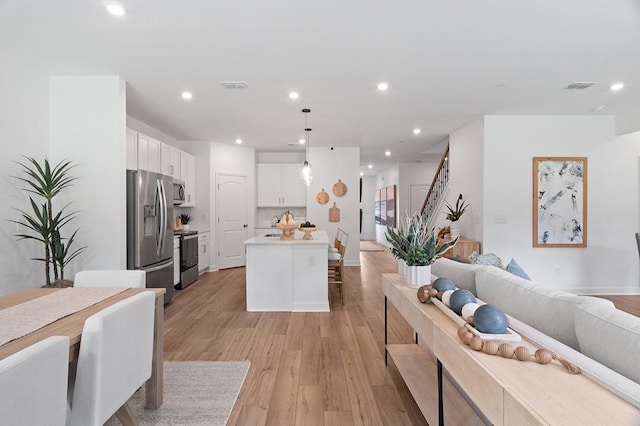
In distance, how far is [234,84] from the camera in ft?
11.8

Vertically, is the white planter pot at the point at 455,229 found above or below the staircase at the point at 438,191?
below

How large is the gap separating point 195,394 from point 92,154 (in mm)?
2794

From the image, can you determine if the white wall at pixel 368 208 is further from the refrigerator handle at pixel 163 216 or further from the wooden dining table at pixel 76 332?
the wooden dining table at pixel 76 332

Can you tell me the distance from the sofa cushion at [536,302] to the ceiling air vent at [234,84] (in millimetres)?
3114

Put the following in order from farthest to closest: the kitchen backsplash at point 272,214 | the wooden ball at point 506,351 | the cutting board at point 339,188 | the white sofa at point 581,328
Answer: the kitchen backsplash at point 272,214 → the cutting board at point 339,188 → the wooden ball at point 506,351 → the white sofa at point 581,328

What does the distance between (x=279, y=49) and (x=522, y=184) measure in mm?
4171

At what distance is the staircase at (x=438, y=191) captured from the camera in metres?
6.60

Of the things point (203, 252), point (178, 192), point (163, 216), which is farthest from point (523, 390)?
point (203, 252)

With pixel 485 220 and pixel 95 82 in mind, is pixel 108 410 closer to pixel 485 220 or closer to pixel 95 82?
pixel 95 82

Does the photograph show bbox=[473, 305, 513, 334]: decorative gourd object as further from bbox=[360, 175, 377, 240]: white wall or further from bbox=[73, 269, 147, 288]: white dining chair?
bbox=[360, 175, 377, 240]: white wall

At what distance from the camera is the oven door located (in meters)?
5.17

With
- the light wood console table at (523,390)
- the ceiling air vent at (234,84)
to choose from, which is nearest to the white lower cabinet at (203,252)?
the ceiling air vent at (234,84)

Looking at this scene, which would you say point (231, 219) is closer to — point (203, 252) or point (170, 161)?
point (203, 252)

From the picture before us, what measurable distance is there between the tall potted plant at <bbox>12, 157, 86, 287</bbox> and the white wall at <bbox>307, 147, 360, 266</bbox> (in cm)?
482
